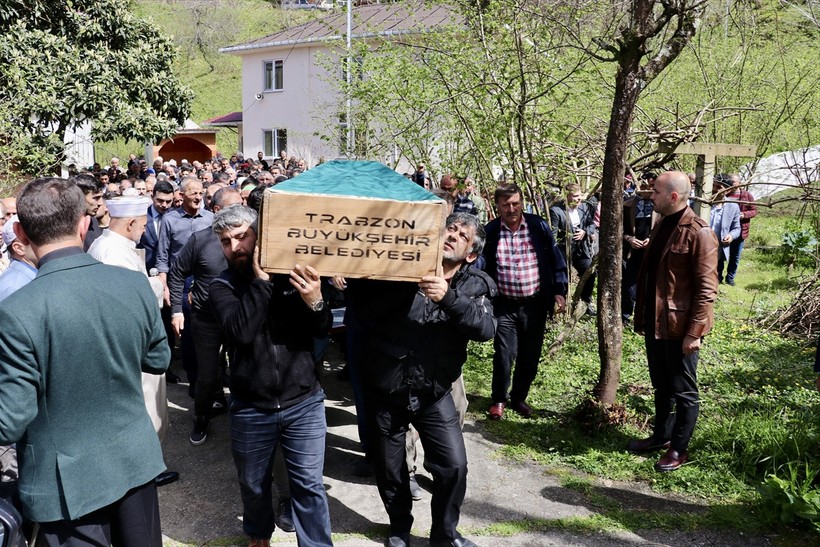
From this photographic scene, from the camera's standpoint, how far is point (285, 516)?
171 inches

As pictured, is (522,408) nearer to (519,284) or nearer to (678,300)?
(519,284)

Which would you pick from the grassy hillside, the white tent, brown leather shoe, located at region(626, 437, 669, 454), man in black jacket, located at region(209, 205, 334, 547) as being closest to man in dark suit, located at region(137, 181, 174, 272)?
man in black jacket, located at region(209, 205, 334, 547)

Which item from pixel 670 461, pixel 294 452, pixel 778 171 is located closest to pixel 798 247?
pixel 778 171

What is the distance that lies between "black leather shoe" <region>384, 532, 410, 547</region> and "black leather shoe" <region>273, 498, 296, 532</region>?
2.02 ft

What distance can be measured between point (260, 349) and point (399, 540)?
141 centimetres

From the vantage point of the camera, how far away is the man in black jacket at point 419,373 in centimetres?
376

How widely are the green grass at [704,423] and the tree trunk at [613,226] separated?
392 mm

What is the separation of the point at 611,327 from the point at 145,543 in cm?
394

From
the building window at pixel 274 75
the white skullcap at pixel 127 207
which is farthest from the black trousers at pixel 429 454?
the building window at pixel 274 75

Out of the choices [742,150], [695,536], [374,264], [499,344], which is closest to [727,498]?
[695,536]

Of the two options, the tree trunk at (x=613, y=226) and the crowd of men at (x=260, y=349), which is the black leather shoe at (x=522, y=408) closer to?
the crowd of men at (x=260, y=349)

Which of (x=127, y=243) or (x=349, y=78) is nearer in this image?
(x=127, y=243)

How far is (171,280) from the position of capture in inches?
232

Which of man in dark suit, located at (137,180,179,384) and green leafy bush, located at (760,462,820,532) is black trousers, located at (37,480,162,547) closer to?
green leafy bush, located at (760,462,820,532)
